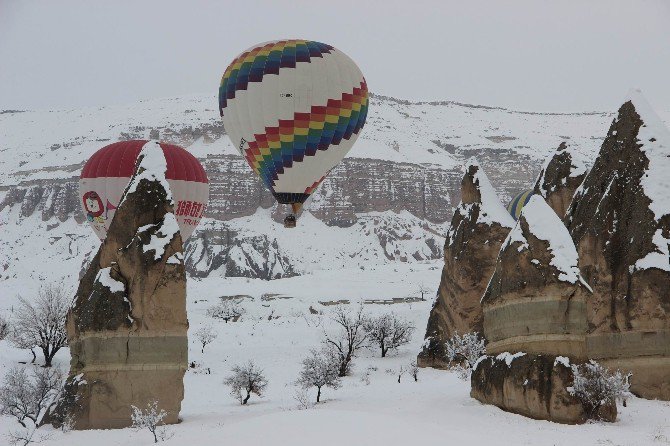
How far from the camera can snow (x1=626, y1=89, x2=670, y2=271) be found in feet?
70.5

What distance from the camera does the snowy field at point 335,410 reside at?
42.2 feet

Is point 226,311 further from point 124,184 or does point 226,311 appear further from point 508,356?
point 508,356

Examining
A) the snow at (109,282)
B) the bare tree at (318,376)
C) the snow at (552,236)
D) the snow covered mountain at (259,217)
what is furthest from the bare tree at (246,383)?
the snow covered mountain at (259,217)

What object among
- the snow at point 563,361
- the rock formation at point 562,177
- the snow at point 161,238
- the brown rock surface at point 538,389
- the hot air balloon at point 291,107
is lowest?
the brown rock surface at point 538,389

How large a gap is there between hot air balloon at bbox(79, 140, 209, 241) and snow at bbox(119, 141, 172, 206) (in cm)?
729

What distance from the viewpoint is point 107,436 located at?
1964 cm

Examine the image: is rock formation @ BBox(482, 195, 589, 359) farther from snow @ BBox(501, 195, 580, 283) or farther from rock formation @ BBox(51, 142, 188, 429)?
rock formation @ BBox(51, 142, 188, 429)

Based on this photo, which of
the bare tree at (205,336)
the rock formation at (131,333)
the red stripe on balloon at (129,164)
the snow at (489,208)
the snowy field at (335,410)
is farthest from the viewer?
the bare tree at (205,336)

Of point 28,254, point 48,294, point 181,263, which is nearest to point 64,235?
point 28,254

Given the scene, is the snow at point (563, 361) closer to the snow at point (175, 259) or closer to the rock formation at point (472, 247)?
the snow at point (175, 259)

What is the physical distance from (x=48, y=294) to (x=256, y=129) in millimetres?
20546

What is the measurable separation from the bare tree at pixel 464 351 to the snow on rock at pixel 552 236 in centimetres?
686

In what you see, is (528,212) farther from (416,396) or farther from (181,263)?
(181,263)

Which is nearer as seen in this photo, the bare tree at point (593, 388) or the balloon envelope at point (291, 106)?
the bare tree at point (593, 388)
